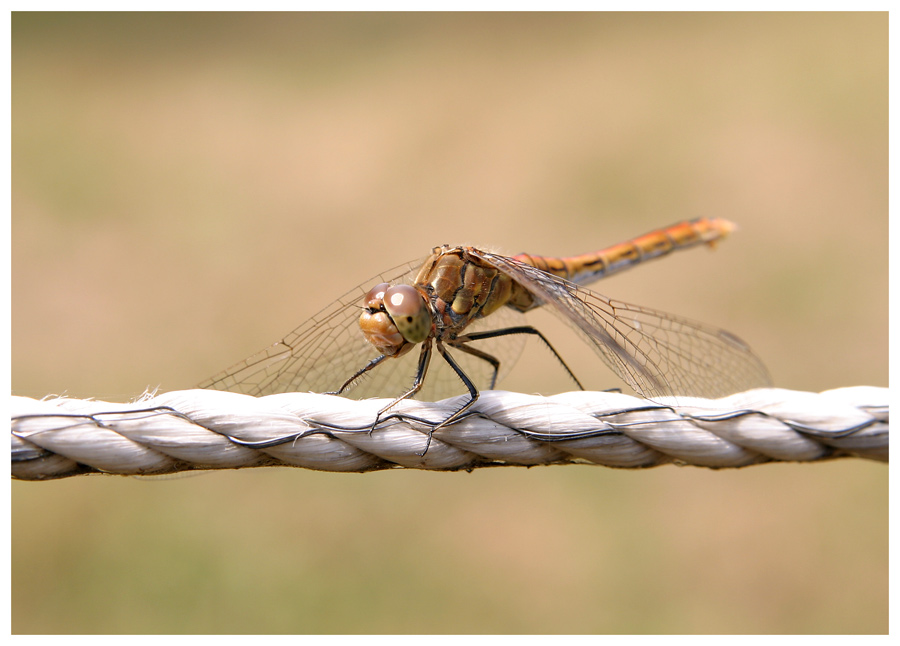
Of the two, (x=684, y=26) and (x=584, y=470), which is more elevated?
(x=684, y=26)

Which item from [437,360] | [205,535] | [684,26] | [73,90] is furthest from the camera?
[684,26]

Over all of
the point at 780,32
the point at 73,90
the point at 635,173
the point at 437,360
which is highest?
the point at 780,32

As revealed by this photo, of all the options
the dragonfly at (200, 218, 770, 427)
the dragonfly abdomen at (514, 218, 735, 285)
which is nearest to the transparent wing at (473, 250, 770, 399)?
the dragonfly at (200, 218, 770, 427)

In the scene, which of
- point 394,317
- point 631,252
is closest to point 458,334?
point 394,317

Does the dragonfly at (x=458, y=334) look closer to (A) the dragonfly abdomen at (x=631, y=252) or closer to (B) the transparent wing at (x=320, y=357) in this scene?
(B) the transparent wing at (x=320, y=357)

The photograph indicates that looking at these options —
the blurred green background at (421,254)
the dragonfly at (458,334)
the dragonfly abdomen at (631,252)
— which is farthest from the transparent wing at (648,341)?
the blurred green background at (421,254)

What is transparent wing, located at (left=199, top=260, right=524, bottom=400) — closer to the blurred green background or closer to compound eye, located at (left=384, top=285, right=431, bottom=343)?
compound eye, located at (left=384, top=285, right=431, bottom=343)

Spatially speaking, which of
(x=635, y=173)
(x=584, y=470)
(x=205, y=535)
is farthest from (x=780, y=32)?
(x=205, y=535)

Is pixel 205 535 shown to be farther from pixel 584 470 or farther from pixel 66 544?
pixel 584 470
